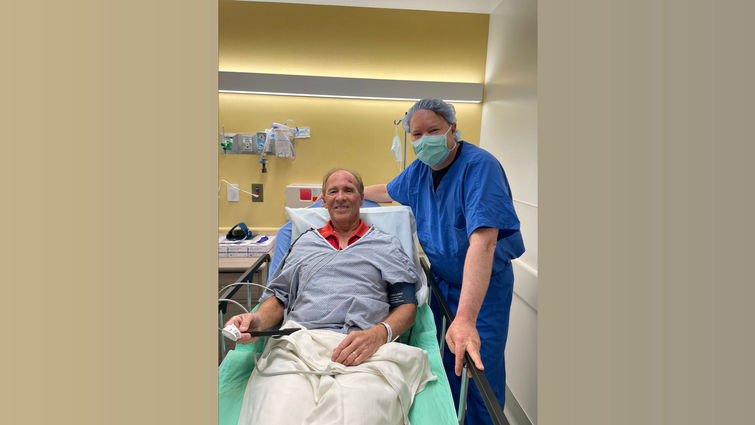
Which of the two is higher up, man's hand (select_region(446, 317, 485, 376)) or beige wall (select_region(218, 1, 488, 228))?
beige wall (select_region(218, 1, 488, 228))

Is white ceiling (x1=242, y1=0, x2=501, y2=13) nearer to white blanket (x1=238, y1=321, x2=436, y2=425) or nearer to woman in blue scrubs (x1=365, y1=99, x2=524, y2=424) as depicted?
woman in blue scrubs (x1=365, y1=99, x2=524, y2=424)

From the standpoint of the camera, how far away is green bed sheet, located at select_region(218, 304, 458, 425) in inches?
47.4

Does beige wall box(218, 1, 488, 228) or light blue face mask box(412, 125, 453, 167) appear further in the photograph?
beige wall box(218, 1, 488, 228)

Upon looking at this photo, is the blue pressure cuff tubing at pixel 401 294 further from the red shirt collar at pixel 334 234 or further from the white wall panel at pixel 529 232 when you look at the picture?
the white wall panel at pixel 529 232

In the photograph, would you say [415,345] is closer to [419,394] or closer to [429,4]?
[419,394]

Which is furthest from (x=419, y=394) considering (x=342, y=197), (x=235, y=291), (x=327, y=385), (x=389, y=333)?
(x=342, y=197)

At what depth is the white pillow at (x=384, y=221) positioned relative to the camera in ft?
6.66

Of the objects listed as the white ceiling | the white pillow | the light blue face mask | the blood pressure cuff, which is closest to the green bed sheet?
the white pillow

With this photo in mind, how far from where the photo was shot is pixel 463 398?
119cm

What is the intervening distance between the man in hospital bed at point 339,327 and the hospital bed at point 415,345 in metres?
0.07

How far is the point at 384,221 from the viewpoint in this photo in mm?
2074

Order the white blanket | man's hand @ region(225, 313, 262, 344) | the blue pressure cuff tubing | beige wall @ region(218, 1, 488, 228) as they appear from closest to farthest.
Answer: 1. the white blanket
2. man's hand @ region(225, 313, 262, 344)
3. the blue pressure cuff tubing
4. beige wall @ region(218, 1, 488, 228)

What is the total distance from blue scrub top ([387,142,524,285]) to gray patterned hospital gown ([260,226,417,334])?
0.18 metres
